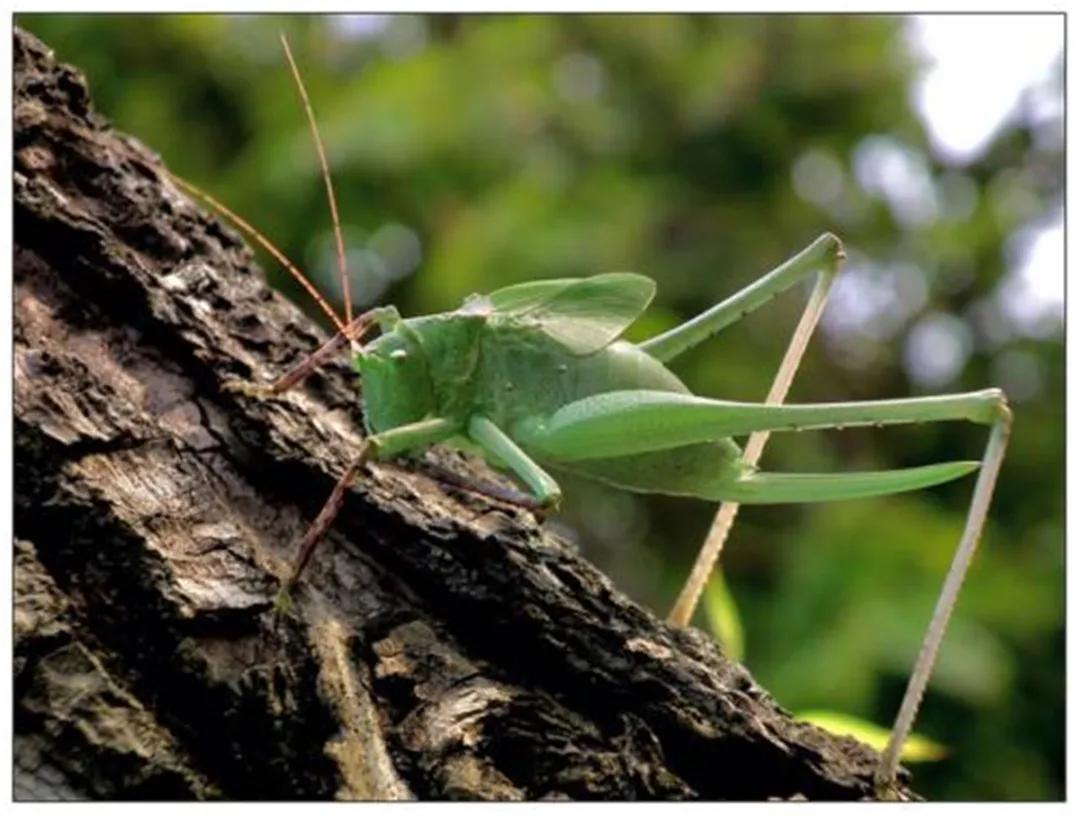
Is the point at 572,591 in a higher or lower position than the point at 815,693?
lower

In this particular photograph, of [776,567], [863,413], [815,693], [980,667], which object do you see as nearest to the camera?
[863,413]

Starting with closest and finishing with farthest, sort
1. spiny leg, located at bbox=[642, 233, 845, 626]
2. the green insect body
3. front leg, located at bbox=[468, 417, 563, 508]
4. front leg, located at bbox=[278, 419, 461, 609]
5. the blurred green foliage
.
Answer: front leg, located at bbox=[278, 419, 461, 609] < front leg, located at bbox=[468, 417, 563, 508] < the green insect body < spiny leg, located at bbox=[642, 233, 845, 626] < the blurred green foliage

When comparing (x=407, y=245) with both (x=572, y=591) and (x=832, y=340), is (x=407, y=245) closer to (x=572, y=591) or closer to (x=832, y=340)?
(x=832, y=340)

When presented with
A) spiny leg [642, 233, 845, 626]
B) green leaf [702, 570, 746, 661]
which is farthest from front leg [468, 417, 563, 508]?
green leaf [702, 570, 746, 661]

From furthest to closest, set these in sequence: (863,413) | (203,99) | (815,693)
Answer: (203,99), (815,693), (863,413)

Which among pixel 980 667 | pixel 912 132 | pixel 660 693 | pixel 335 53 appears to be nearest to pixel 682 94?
pixel 912 132

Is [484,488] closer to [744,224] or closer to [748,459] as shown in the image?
[748,459]

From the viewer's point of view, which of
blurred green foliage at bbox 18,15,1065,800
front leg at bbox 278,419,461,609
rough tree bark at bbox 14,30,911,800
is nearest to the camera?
rough tree bark at bbox 14,30,911,800

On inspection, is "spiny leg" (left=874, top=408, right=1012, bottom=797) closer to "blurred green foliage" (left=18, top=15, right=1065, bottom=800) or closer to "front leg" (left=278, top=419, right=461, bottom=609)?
"front leg" (left=278, top=419, right=461, bottom=609)

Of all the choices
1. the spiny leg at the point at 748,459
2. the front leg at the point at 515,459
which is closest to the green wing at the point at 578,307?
the front leg at the point at 515,459
